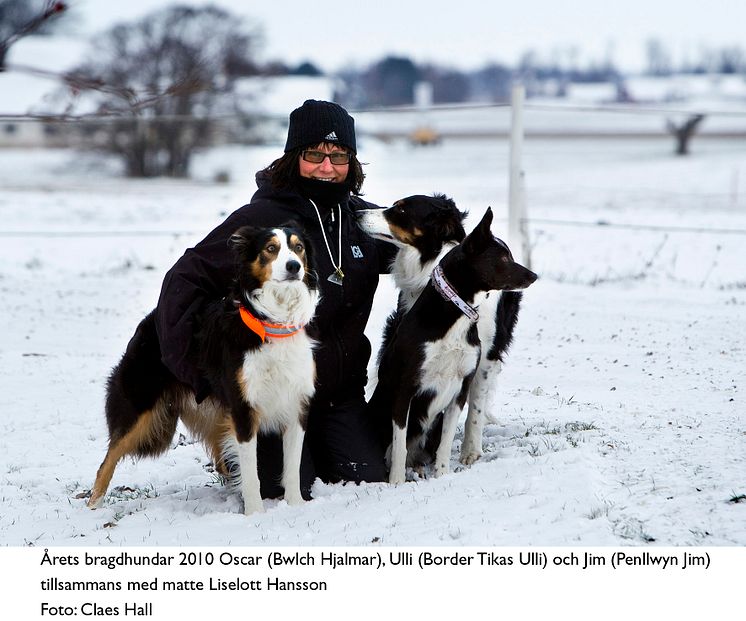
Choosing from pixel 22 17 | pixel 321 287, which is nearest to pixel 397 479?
pixel 321 287

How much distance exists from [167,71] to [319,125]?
71.5 ft

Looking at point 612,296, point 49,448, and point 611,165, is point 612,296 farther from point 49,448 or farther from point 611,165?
point 611,165

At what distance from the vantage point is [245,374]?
159 inches

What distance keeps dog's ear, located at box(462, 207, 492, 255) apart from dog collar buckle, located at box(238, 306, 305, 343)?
3.14 ft

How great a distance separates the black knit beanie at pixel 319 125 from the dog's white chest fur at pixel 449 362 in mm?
1111

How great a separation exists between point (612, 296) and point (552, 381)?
2649 millimetres

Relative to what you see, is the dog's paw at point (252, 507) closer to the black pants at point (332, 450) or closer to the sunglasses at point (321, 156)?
the black pants at point (332, 450)

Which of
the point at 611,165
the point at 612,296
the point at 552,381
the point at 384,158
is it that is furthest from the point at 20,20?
the point at 384,158

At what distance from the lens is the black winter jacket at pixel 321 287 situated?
13.9 ft

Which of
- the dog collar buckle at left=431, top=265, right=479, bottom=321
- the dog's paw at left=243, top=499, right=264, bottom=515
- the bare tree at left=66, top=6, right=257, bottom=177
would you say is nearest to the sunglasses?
the dog collar buckle at left=431, top=265, right=479, bottom=321

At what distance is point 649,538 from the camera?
10.8 feet

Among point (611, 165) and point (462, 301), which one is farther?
point (611, 165)

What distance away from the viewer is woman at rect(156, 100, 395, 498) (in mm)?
4469

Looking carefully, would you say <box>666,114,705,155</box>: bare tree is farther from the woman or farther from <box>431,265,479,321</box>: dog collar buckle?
<box>431,265,479,321</box>: dog collar buckle
